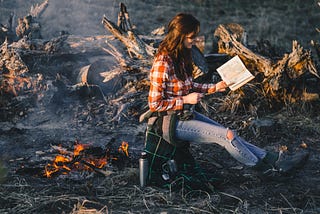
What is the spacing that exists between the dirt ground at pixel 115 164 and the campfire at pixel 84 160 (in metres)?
0.08

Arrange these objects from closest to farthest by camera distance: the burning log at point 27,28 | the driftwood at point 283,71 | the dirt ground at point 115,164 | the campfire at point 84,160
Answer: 1. the dirt ground at point 115,164
2. the campfire at point 84,160
3. the driftwood at point 283,71
4. the burning log at point 27,28

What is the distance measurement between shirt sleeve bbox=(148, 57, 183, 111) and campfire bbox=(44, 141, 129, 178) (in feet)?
4.21

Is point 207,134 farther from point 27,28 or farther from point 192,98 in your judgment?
point 27,28

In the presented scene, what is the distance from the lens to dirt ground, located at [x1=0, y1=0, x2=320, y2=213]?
4.71m

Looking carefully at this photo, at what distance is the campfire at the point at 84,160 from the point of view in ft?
17.9

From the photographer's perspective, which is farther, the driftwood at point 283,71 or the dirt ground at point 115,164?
the driftwood at point 283,71

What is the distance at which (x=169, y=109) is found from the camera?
469 cm

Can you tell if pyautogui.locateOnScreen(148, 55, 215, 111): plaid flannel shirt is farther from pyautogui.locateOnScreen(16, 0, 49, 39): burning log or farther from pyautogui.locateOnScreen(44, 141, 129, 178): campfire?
pyautogui.locateOnScreen(16, 0, 49, 39): burning log

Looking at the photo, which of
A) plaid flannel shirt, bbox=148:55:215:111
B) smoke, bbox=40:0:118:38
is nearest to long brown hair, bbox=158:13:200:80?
plaid flannel shirt, bbox=148:55:215:111

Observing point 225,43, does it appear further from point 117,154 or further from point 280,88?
point 117,154

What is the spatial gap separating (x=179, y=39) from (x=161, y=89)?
54 cm

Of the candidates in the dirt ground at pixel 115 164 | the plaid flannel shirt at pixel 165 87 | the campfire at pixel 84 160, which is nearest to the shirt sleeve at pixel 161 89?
the plaid flannel shirt at pixel 165 87

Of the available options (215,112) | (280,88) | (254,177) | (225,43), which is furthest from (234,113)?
(254,177)

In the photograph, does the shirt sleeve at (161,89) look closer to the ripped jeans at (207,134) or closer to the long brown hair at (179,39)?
the long brown hair at (179,39)
